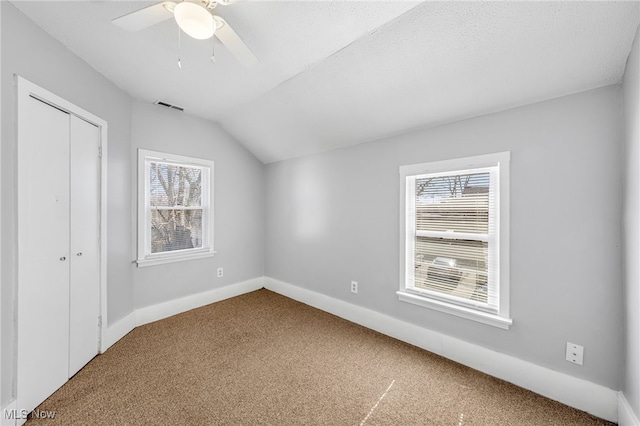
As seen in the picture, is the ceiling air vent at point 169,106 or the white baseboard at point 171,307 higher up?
the ceiling air vent at point 169,106

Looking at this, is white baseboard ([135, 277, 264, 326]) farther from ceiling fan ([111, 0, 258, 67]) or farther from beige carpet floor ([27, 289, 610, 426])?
ceiling fan ([111, 0, 258, 67])

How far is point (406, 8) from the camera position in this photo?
147cm

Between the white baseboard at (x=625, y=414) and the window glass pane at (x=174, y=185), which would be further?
the window glass pane at (x=174, y=185)

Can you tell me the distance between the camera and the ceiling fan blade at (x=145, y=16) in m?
1.25

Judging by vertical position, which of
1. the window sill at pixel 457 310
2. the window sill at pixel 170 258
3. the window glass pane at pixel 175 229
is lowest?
the window sill at pixel 457 310

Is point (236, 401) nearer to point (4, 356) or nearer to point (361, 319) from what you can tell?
point (4, 356)

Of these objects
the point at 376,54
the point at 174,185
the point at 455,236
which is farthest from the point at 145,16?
the point at 455,236

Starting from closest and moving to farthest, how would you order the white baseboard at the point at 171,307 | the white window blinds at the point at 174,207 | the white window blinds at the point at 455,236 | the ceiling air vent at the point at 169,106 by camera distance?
the white window blinds at the point at 455,236 → the white baseboard at the point at 171,307 → the ceiling air vent at the point at 169,106 → the white window blinds at the point at 174,207

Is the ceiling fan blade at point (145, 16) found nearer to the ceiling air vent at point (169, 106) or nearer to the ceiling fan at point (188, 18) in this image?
the ceiling fan at point (188, 18)

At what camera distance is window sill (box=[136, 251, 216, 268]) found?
2.84 metres

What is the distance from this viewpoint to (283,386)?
185 centimetres

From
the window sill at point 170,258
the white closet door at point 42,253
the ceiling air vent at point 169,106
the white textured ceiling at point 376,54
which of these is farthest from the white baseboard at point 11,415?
the ceiling air vent at point 169,106

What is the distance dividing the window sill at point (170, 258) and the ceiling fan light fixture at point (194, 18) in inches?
98.7

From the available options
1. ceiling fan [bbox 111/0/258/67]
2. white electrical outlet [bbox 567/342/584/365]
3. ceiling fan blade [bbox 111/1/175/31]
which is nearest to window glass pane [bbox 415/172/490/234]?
white electrical outlet [bbox 567/342/584/365]
